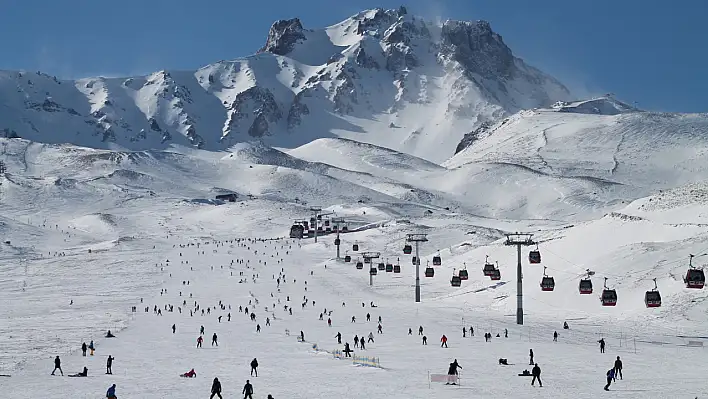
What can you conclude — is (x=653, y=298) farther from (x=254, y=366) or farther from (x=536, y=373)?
(x=254, y=366)

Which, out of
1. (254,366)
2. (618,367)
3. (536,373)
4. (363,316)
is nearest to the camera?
(536,373)

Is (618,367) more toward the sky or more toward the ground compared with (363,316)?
more toward the ground

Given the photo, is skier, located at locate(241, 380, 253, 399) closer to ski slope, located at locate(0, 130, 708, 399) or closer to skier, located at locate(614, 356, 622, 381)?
ski slope, located at locate(0, 130, 708, 399)

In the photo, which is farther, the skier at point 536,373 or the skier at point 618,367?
the skier at point 618,367

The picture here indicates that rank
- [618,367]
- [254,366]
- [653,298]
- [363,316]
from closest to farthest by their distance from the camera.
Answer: [618,367] < [254,366] < [653,298] < [363,316]

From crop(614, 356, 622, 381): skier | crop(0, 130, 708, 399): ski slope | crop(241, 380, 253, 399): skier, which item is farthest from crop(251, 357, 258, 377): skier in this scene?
crop(614, 356, 622, 381): skier

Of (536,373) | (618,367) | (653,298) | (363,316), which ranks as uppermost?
(653,298)

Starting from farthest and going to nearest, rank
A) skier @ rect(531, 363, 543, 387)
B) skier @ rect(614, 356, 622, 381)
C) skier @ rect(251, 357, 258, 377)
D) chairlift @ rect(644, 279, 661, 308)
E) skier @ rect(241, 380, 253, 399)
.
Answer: chairlift @ rect(644, 279, 661, 308), skier @ rect(251, 357, 258, 377), skier @ rect(614, 356, 622, 381), skier @ rect(531, 363, 543, 387), skier @ rect(241, 380, 253, 399)

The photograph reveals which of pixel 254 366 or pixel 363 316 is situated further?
pixel 363 316

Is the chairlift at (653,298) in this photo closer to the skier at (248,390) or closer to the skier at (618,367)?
the skier at (618,367)

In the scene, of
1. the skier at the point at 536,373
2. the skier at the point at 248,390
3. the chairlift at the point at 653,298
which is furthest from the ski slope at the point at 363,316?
the chairlift at the point at 653,298

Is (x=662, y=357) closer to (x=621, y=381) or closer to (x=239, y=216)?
(x=621, y=381)

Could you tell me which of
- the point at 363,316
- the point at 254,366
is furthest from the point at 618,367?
the point at 363,316

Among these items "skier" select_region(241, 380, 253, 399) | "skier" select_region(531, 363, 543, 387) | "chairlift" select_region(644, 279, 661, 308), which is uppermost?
"chairlift" select_region(644, 279, 661, 308)
